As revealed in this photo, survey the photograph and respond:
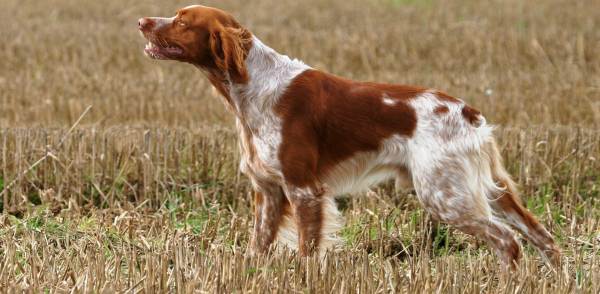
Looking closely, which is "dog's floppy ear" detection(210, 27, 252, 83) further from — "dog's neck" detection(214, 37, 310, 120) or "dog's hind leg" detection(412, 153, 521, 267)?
"dog's hind leg" detection(412, 153, 521, 267)

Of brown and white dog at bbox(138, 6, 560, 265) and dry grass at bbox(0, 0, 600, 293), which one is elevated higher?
brown and white dog at bbox(138, 6, 560, 265)

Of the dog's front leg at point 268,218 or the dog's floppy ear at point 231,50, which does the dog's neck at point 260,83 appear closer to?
the dog's floppy ear at point 231,50

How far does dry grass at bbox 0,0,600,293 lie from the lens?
4246 mm

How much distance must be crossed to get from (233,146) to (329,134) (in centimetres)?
218

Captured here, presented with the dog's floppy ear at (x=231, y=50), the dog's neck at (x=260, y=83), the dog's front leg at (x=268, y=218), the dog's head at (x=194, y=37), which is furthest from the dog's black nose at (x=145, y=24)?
the dog's front leg at (x=268, y=218)

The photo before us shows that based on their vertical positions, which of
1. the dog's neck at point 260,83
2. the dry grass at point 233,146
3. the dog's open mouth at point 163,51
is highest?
the dog's open mouth at point 163,51

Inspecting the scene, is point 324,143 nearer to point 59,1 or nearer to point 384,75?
point 384,75

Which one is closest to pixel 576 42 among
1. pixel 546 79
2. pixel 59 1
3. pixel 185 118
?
pixel 546 79

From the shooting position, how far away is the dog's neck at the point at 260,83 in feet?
15.9

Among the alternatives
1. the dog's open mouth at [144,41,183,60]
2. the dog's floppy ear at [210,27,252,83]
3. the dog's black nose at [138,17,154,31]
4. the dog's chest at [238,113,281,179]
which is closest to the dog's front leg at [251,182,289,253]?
the dog's chest at [238,113,281,179]

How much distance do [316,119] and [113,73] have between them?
6044 mm

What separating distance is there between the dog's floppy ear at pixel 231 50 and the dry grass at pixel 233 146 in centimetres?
81

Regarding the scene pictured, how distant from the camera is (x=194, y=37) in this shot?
473cm

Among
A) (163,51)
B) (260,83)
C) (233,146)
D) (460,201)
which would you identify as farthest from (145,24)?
(233,146)
